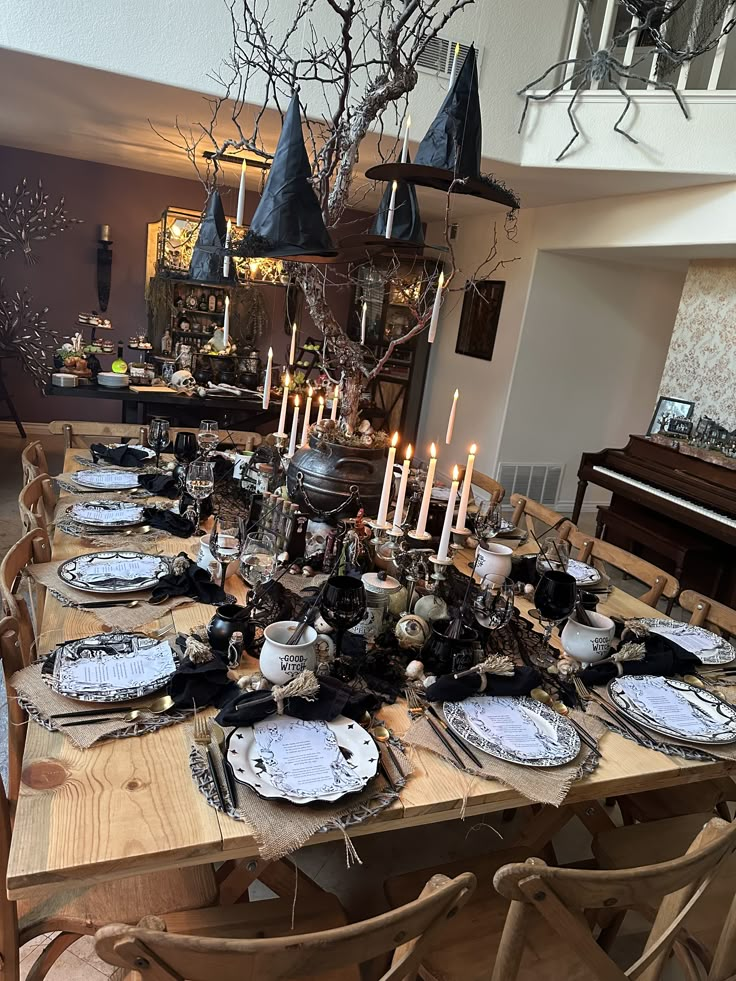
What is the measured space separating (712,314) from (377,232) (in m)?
2.95

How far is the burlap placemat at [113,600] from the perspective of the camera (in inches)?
60.1

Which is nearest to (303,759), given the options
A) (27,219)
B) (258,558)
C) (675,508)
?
(258,558)

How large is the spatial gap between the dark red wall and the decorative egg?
17.3 ft

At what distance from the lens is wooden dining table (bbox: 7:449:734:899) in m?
0.91

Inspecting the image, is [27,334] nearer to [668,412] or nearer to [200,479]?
[200,479]

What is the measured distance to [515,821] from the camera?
2.14 metres

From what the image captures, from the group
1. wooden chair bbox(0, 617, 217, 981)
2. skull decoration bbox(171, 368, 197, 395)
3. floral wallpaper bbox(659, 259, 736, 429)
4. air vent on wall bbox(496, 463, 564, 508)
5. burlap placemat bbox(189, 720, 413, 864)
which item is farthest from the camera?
air vent on wall bbox(496, 463, 564, 508)

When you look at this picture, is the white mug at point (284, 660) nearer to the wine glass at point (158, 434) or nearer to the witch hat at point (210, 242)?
the wine glass at point (158, 434)

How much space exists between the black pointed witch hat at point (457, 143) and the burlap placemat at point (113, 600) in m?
1.21

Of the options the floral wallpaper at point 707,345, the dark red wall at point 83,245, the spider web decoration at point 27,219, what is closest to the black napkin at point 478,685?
the floral wallpaper at point 707,345

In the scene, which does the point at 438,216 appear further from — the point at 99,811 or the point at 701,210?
the point at 99,811

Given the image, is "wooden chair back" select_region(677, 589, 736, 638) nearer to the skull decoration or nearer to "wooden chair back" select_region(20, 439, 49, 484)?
"wooden chair back" select_region(20, 439, 49, 484)

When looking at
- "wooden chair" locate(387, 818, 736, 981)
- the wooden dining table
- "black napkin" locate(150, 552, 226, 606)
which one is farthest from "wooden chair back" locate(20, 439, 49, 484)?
"wooden chair" locate(387, 818, 736, 981)

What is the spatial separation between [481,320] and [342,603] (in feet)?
15.1
